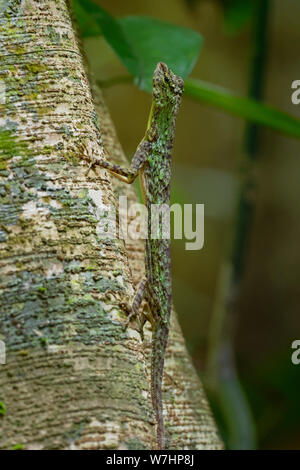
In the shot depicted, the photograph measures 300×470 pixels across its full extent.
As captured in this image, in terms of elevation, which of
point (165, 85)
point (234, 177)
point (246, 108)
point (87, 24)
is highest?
point (234, 177)

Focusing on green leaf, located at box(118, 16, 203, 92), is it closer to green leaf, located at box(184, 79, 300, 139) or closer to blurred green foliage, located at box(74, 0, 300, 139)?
blurred green foliage, located at box(74, 0, 300, 139)

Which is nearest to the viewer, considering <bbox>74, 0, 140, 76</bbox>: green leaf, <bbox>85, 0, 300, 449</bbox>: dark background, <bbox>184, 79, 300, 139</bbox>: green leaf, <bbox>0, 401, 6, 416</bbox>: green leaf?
<bbox>0, 401, 6, 416</bbox>: green leaf

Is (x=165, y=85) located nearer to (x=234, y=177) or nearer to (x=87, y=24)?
(x=87, y=24)

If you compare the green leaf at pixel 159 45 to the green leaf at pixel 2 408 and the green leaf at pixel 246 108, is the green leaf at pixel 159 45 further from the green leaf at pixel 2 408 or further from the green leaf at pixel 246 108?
the green leaf at pixel 2 408

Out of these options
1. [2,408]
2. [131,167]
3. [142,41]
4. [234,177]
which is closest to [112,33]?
[142,41]

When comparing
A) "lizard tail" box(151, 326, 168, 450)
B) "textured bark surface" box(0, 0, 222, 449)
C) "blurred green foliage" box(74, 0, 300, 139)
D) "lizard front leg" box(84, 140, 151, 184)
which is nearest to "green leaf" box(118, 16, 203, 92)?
"blurred green foliage" box(74, 0, 300, 139)

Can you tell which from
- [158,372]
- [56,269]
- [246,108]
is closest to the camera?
[56,269]

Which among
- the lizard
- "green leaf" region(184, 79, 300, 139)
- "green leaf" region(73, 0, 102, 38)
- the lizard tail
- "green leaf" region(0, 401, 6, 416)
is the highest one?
"green leaf" region(73, 0, 102, 38)
